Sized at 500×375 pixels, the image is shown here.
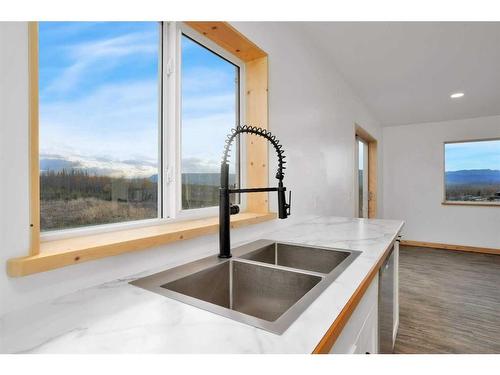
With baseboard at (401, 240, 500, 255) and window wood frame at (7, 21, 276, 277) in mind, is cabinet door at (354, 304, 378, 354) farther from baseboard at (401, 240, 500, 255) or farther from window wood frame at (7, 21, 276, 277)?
baseboard at (401, 240, 500, 255)

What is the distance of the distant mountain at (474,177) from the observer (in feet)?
16.4

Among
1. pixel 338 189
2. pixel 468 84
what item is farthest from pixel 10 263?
pixel 468 84

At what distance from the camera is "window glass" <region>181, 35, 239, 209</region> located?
1.46 metres

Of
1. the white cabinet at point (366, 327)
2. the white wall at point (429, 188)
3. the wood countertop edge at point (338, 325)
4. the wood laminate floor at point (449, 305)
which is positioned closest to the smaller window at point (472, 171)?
the white wall at point (429, 188)

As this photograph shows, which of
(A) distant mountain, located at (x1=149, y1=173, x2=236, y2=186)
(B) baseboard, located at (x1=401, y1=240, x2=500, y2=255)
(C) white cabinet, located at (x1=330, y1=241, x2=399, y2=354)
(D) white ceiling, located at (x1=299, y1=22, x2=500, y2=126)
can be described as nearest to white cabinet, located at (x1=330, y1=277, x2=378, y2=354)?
(C) white cabinet, located at (x1=330, y1=241, x2=399, y2=354)

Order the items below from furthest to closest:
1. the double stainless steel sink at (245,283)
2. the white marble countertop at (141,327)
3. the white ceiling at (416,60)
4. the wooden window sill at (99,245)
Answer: the white ceiling at (416,60) < the double stainless steel sink at (245,283) < the wooden window sill at (99,245) < the white marble countertop at (141,327)

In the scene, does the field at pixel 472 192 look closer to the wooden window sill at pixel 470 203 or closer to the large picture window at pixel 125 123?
the wooden window sill at pixel 470 203

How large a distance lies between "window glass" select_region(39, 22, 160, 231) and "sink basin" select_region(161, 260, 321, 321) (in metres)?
0.43

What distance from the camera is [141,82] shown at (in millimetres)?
1253

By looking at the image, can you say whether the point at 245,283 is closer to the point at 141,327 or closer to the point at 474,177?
the point at 141,327

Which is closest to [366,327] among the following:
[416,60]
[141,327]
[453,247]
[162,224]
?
[141,327]

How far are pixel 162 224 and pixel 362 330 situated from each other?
885mm

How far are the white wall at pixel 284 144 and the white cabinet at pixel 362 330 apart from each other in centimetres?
65
